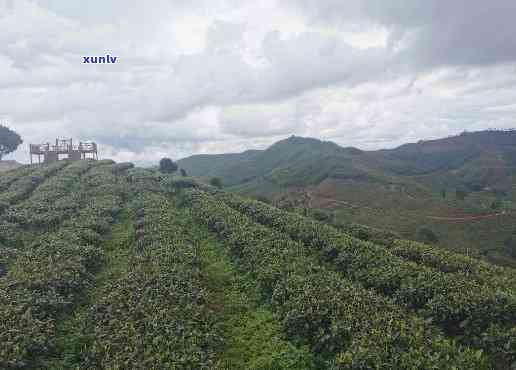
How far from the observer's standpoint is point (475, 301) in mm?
13891

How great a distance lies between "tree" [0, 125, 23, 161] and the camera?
8212 centimetres

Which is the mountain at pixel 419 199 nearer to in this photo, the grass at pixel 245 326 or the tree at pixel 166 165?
the tree at pixel 166 165

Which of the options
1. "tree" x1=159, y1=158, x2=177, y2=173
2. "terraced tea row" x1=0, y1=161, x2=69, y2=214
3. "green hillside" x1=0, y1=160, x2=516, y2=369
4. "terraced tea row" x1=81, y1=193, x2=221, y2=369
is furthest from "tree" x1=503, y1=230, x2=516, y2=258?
"terraced tea row" x1=0, y1=161, x2=69, y2=214

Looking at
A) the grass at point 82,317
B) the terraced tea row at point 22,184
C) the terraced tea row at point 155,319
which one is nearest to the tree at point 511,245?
the terraced tea row at point 155,319

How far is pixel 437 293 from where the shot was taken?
1535 cm

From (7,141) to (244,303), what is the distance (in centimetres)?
8580

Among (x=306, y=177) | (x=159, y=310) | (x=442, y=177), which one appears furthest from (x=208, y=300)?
(x=442, y=177)

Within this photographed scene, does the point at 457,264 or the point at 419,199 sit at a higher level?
the point at 457,264

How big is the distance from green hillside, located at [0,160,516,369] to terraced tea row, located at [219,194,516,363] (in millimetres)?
51

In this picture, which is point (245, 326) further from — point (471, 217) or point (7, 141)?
point (7, 141)

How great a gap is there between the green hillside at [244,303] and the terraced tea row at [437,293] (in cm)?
5

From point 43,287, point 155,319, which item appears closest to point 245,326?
point 155,319

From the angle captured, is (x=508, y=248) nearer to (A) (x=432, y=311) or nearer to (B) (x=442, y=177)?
(A) (x=432, y=311)

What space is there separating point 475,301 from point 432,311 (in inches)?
60.9
